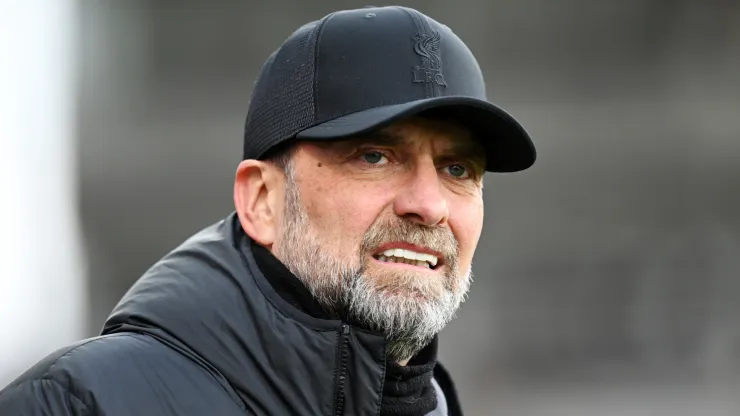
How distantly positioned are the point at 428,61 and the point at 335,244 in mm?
353

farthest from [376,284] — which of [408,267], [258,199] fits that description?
[258,199]

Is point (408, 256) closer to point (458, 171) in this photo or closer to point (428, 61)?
point (458, 171)

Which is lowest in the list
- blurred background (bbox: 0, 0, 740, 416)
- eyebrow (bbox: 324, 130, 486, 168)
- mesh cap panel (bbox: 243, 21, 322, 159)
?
blurred background (bbox: 0, 0, 740, 416)

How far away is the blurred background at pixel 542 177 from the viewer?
6.28 metres

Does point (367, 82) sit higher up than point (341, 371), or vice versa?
point (367, 82)

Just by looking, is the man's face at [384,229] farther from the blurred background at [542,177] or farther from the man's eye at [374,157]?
the blurred background at [542,177]

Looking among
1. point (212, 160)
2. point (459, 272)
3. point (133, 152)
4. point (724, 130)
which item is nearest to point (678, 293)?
point (724, 130)

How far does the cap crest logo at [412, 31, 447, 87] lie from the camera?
66.7 inches

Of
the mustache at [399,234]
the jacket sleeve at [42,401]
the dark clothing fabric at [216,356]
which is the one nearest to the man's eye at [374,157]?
the mustache at [399,234]

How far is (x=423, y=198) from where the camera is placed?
5.43 ft

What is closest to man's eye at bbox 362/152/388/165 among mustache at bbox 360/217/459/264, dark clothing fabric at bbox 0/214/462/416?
mustache at bbox 360/217/459/264

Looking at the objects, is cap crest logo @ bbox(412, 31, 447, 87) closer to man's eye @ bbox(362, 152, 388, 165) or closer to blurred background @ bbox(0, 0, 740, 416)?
man's eye @ bbox(362, 152, 388, 165)

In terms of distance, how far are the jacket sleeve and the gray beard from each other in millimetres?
466

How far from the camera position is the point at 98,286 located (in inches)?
248
